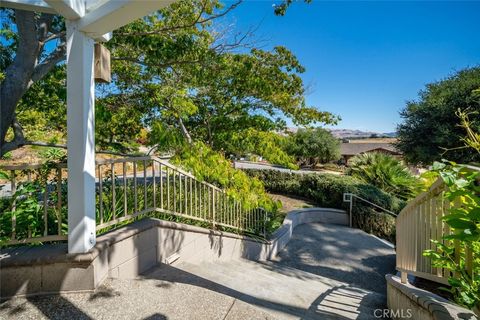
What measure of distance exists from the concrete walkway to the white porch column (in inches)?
18.8

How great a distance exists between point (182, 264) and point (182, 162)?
1.45m

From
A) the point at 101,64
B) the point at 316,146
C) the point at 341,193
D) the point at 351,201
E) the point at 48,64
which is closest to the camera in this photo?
the point at 101,64

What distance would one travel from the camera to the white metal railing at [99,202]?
2312 mm

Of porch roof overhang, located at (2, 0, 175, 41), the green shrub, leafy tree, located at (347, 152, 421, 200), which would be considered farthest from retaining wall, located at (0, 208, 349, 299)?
leafy tree, located at (347, 152, 421, 200)

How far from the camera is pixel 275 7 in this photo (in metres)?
3.56

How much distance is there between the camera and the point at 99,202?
266 centimetres

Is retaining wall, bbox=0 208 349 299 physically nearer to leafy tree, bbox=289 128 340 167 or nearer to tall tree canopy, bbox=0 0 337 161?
tall tree canopy, bbox=0 0 337 161

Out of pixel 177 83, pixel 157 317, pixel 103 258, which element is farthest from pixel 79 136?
pixel 177 83

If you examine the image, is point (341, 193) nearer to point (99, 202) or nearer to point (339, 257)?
point (339, 257)

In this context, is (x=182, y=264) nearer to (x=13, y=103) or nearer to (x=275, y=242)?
(x=13, y=103)

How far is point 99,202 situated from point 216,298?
1.55m

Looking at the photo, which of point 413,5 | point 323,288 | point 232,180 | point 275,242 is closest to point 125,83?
point 232,180

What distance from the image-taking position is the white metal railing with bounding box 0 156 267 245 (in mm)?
2312

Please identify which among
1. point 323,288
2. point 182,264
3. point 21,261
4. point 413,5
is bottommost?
point 323,288
